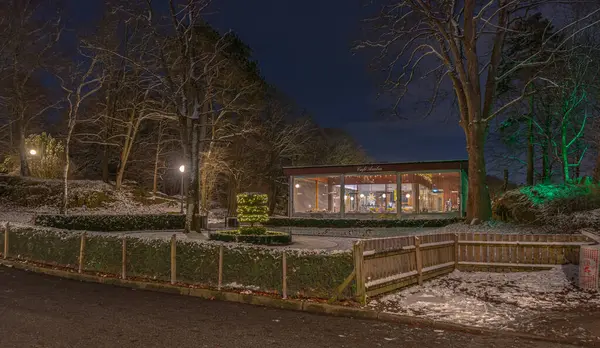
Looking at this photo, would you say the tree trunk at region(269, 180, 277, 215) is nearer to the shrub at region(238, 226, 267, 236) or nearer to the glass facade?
the glass facade

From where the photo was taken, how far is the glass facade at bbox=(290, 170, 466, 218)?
38062 mm

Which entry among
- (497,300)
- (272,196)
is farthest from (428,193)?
(497,300)

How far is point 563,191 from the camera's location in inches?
818

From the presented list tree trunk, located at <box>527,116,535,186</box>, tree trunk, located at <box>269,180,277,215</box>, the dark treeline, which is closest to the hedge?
the dark treeline

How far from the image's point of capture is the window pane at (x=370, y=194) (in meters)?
39.8

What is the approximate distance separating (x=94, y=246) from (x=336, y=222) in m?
20.7

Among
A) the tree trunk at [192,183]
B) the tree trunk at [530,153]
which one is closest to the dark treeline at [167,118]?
the tree trunk at [192,183]

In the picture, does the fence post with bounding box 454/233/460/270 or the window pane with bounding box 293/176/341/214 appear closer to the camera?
the fence post with bounding box 454/233/460/270

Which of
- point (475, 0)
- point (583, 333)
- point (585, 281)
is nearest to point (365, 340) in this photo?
point (583, 333)

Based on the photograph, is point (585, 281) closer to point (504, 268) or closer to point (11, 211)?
point (504, 268)

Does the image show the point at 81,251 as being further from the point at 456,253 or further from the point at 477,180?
the point at 477,180

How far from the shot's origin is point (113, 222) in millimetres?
27734

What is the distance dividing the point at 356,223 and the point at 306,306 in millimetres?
22715

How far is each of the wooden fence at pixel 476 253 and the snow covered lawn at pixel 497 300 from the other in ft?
1.41
